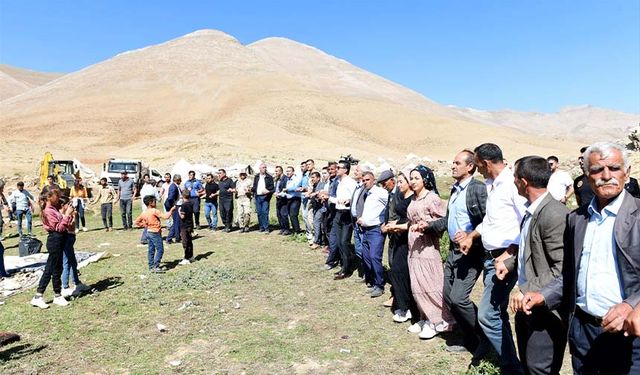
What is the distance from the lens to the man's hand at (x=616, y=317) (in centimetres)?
220

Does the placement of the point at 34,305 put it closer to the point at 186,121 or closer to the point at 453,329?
the point at 453,329

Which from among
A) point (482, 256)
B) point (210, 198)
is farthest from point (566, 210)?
point (210, 198)

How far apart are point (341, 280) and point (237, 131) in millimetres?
66456

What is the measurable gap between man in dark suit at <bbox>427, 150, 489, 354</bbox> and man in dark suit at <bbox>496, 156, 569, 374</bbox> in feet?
3.72

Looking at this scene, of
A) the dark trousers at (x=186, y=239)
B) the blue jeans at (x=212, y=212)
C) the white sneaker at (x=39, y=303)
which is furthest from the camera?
the blue jeans at (x=212, y=212)

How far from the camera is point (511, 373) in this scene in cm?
372

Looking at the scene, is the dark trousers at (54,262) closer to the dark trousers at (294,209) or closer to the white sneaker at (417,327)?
the white sneaker at (417,327)

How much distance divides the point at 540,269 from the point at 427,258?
2.26m

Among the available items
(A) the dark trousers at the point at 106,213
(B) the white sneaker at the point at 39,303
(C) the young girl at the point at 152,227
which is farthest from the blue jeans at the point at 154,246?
(A) the dark trousers at the point at 106,213

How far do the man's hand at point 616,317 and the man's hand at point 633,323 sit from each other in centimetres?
3

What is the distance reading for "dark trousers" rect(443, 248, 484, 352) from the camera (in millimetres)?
4297

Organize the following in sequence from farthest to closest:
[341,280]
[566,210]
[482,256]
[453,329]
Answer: [341,280] < [453,329] < [482,256] < [566,210]

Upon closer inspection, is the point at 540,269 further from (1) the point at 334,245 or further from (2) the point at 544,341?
(1) the point at 334,245

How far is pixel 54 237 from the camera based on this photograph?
6.64m
